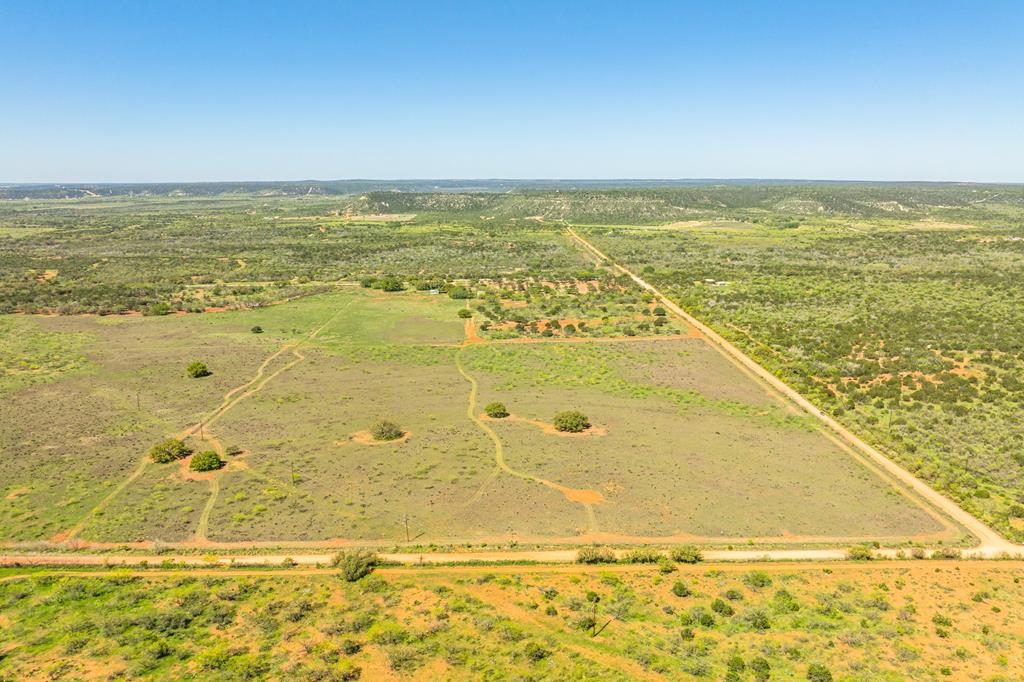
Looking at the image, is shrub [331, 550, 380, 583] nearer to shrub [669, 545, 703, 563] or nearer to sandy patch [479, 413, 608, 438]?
shrub [669, 545, 703, 563]

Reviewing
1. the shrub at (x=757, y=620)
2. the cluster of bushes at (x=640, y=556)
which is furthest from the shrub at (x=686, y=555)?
the shrub at (x=757, y=620)

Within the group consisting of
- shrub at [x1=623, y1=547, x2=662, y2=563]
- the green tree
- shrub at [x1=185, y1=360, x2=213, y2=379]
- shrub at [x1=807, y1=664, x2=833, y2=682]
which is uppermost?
the green tree

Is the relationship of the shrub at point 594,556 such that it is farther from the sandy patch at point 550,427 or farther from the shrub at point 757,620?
the sandy patch at point 550,427

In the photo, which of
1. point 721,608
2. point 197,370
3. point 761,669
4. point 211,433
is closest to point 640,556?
point 721,608

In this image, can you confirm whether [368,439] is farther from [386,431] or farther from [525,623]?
[525,623]

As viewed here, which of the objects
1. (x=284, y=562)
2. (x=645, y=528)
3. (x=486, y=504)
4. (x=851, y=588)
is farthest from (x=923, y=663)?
(x=284, y=562)

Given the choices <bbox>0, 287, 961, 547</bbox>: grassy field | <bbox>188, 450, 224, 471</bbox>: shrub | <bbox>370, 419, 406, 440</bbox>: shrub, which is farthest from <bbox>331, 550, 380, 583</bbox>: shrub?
<bbox>188, 450, 224, 471</bbox>: shrub
